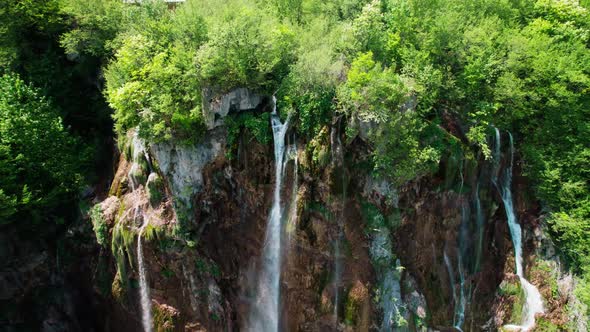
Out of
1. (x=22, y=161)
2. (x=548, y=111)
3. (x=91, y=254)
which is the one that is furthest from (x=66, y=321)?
(x=548, y=111)

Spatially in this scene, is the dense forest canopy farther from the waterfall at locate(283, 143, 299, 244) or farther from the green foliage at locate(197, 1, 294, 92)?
the waterfall at locate(283, 143, 299, 244)

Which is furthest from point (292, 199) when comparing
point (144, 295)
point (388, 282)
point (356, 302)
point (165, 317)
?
point (144, 295)

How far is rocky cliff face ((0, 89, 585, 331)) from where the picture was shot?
65.2 feet

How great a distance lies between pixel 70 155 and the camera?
2397 cm

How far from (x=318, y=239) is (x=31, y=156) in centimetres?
1545

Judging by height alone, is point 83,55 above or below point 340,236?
above

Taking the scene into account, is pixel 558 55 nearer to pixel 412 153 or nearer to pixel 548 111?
pixel 548 111

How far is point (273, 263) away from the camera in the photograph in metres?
21.4

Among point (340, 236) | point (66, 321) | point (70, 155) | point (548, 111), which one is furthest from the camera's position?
point (66, 321)

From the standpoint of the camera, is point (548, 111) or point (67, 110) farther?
point (67, 110)

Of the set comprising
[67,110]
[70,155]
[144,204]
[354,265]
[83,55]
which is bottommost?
[354,265]

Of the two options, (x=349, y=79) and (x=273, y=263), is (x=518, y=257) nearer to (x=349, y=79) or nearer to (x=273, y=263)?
(x=273, y=263)

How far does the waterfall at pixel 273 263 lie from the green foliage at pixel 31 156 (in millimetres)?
11567

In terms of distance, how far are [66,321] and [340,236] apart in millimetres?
17208
